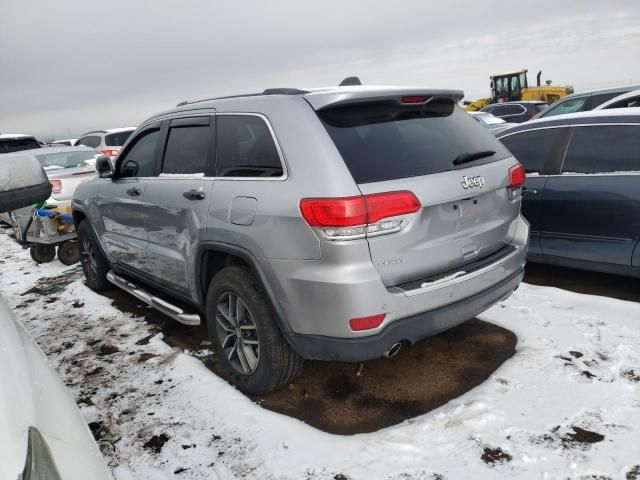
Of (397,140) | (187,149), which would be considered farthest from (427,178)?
(187,149)

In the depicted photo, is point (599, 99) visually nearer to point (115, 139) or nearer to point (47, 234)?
point (47, 234)

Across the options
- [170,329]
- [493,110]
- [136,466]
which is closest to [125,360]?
[170,329]

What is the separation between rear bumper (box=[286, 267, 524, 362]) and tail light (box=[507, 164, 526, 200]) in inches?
31.2

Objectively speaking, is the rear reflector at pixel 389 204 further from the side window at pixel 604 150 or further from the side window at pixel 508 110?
the side window at pixel 508 110

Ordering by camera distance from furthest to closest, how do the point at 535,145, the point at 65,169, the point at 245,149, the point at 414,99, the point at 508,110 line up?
the point at 508,110, the point at 65,169, the point at 535,145, the point at 245,149, the point at 414,99

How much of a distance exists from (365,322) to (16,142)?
11042mm

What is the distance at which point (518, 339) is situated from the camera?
143 inches

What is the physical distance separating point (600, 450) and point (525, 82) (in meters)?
28.4

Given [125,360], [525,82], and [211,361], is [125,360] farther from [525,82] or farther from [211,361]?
[525,82]

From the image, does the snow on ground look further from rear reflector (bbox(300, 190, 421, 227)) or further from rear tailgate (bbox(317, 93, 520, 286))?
rear reflector (bbox(300, 190, 421, 227))

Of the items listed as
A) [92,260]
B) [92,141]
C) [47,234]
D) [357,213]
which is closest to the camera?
[357,213]

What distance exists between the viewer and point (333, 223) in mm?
2402

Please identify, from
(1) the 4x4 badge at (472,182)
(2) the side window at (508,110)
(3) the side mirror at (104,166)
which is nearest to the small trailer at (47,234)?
(3) the side mirror at (104,166)

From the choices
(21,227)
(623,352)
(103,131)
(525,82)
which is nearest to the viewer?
(623,352)
